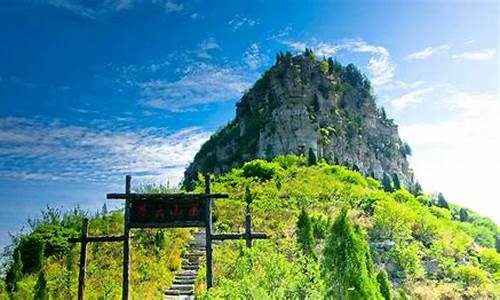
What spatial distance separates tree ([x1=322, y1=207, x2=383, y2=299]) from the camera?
29.7 ft

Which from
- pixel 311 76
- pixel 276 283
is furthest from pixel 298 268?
pixel 311 76

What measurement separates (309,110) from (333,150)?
4977 millimetres

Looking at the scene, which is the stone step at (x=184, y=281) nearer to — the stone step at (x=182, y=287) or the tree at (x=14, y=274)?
the stone step at (x=182, y=287)

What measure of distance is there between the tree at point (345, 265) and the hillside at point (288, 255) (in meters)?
0.02

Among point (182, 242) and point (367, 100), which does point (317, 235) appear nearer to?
point (182, 242)

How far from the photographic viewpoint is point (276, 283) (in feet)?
30.7

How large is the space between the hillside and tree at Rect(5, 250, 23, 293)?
2.3 inches

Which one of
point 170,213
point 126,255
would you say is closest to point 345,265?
point 170,213

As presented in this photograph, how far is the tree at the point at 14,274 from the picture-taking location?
15021 mm

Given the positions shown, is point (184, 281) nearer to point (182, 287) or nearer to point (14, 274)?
point (182, 287)

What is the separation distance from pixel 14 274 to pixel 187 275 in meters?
5.35

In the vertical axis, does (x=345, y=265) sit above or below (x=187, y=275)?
above

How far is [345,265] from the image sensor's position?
9.12 meters

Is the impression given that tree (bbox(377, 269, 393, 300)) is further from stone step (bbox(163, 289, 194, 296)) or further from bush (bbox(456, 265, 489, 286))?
bush (bbox(456, 265, 489, 286))
